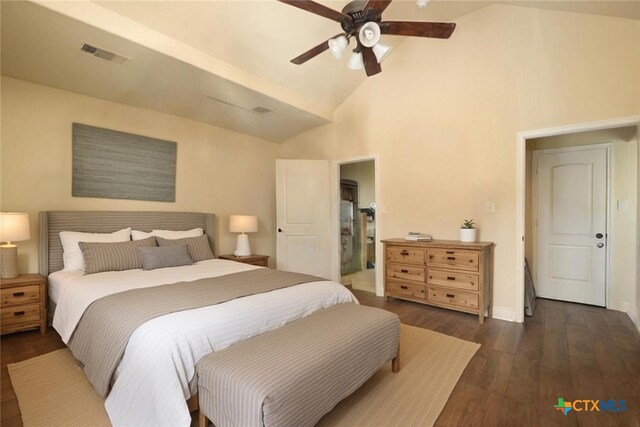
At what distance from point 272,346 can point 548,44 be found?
383 centimetres

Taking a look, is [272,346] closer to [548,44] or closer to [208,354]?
[208,354]

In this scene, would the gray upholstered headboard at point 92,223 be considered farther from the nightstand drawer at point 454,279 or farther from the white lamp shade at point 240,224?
the nightstand drawer at point 454,279

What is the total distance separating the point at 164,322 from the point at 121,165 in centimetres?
278

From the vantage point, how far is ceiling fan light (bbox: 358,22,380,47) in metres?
1.98

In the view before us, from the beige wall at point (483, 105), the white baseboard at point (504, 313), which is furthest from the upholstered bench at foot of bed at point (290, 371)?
the beige wall at point (483, 105)

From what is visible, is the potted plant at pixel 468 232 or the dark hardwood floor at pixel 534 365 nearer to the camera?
the dark hardwood floor at pixel 534 365

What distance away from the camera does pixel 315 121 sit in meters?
Answer: 4.65

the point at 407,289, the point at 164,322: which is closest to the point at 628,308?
the point at 407,289

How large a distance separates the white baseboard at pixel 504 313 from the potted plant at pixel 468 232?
2.66ft

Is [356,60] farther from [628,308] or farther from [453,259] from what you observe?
[628,308]

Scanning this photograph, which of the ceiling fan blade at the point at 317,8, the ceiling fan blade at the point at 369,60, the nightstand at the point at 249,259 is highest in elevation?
the ceiling fan blade at the point at 317,8

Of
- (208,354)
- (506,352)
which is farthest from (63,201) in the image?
(506,352)

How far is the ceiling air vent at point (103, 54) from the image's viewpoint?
253 cm

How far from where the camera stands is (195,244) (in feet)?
11.9
